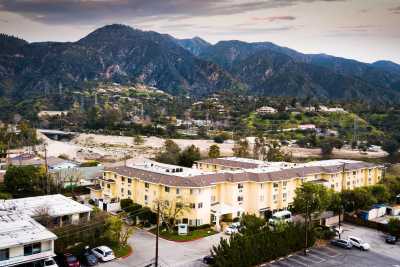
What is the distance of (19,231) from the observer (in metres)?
26.5

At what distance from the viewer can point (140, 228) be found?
36.9m

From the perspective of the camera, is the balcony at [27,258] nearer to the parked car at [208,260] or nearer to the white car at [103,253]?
the white car at [103,253]

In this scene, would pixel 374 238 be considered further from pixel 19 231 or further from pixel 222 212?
pixel 19 231

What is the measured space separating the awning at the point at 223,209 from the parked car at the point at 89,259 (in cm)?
1236

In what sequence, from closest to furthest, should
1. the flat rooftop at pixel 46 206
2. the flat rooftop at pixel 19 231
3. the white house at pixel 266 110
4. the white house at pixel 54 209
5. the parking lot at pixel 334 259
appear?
the flat rooftop at pixel 19 231 < the parking lot at pixel 334 259 < the white house at pixel 54 209 < the flat rooftop at pixel 46 206 < the white house at pixel 266 110

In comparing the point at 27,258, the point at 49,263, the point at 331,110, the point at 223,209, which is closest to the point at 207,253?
the point at 223,209

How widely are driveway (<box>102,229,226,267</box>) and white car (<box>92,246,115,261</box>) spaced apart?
0.40 metres

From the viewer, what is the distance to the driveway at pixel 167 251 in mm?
29045

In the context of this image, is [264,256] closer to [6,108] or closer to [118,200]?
[118,200]

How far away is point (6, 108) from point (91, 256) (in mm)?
179776

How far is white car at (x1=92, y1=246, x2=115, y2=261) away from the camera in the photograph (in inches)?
1134

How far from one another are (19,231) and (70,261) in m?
3.42

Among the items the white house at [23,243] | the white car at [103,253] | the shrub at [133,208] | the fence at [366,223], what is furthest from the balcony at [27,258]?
the fence at [366,223]

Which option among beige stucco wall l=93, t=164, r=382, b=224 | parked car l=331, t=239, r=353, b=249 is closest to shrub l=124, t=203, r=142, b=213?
beige stucco wall l=93, t=164, r=382, b=224
